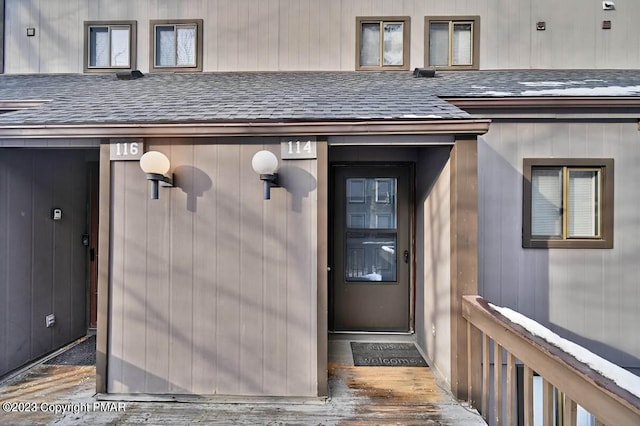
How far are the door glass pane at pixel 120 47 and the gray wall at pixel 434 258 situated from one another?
→ 4512 millimetres

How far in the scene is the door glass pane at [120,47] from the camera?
15.6 feet

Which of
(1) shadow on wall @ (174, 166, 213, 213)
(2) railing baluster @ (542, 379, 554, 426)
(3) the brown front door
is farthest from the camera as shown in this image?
(3) the brown front door

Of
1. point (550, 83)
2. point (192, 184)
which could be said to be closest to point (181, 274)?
point (192, 184)

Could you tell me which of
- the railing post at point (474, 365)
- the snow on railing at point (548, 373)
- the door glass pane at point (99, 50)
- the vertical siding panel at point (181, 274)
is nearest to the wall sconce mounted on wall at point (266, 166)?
Answer: the vertical siding panel at point (181, 274)

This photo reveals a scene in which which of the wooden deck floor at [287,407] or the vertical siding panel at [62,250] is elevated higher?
the vertical siding panel at [62,250]

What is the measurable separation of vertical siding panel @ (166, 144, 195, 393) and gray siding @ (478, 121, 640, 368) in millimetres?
2991

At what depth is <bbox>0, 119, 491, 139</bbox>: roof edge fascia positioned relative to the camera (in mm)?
2627

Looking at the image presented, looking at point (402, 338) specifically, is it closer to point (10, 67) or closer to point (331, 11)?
point (331, 11)

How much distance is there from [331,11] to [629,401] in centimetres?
510

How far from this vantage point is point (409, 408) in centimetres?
254

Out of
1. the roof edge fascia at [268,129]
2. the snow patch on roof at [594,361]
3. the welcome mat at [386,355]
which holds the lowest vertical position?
the welcome mat at [386,355]

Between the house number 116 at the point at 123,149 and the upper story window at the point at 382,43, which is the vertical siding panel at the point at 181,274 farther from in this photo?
the upper story window at the point at 382,43

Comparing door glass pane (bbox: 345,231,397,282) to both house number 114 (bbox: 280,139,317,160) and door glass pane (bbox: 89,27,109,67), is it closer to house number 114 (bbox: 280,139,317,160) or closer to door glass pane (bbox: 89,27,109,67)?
house number 114 (bbox: 280,139,317,160)

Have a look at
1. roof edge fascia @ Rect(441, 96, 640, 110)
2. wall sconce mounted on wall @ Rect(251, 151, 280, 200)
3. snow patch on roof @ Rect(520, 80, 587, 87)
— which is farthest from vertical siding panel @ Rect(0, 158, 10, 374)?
snow patch on roof @ Rect(520, 80, 587, 87)
